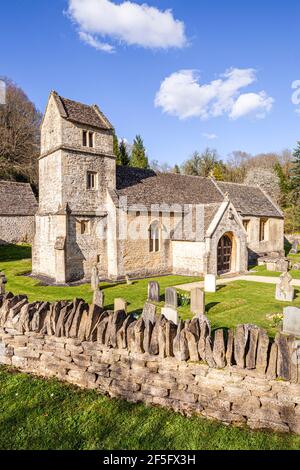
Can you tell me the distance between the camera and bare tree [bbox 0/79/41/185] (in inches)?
1929

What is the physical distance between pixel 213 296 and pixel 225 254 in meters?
8.38

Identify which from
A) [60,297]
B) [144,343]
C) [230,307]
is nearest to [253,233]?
[230,307]

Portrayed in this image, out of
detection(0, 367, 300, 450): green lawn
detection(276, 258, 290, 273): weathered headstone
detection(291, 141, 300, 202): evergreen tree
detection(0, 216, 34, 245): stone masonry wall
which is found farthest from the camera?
detection(291, 141, 300, 202): evergreen tree

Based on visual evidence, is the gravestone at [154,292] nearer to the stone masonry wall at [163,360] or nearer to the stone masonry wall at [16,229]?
the stone masonry wall at [163,360]

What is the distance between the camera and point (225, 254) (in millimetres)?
24562

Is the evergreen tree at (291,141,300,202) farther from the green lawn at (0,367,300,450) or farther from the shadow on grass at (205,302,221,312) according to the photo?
the green lawn at (0,367,300,450)

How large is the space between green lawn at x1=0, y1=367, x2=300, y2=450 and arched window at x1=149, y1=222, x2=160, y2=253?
17.5 metres

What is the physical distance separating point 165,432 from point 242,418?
1.55 metres

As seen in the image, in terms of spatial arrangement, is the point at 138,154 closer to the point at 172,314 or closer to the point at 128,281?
the point at 128,281

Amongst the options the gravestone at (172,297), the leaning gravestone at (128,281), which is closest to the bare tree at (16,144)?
the leaning gravestone at (128,281)

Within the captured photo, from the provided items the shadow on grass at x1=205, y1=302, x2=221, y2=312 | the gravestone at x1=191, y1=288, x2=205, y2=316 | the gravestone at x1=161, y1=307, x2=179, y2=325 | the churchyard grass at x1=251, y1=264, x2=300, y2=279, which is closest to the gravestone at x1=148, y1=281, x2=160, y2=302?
the shadow on grass at x1=205, y1=302, x2=221, y2=312

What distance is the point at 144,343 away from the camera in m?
6.74

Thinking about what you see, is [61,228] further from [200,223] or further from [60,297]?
[200,223]

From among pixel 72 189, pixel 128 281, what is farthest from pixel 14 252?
pixel 128 281
